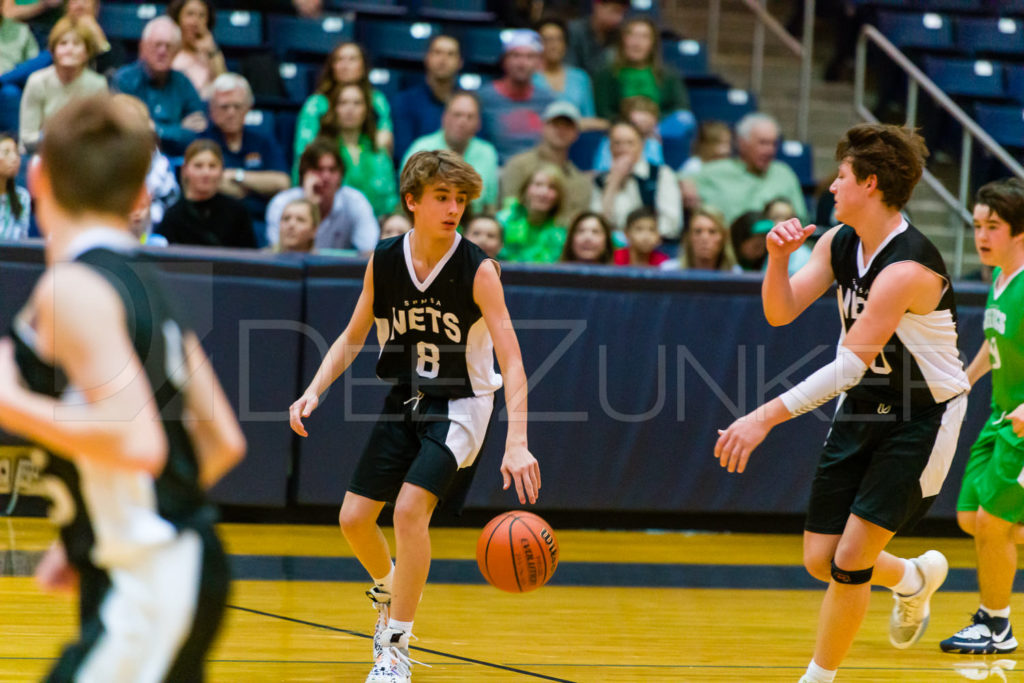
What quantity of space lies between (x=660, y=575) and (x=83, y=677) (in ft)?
15.3

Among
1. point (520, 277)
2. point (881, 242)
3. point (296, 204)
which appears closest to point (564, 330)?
point (520, 277)

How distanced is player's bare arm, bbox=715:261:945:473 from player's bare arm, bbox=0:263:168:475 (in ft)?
7.21

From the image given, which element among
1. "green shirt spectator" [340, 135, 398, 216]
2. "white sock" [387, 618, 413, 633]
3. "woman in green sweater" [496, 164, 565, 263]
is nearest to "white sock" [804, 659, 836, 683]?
"white sock" [387, 618, 413, 633]

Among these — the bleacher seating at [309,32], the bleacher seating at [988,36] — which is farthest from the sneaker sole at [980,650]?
the bleacher seating at [988,36]

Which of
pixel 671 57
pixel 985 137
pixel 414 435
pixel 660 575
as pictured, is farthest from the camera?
pixel 671 57

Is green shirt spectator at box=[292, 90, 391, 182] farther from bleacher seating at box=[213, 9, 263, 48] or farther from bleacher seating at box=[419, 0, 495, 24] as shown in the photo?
bleacher seating at box=[419, 0, 495, 24]

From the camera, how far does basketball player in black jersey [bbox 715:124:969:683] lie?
4.17 metres

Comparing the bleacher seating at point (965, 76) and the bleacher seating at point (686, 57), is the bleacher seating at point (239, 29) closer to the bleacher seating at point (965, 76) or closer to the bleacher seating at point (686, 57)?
the bleacher seating at point (686, 57)

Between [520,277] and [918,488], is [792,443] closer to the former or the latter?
[520,277]

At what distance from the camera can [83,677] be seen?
2209mm

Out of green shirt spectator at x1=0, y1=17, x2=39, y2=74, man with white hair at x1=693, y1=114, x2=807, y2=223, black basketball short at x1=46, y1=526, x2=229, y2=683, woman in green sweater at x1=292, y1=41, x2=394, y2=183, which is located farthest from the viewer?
man with white hair at x1=693, y1=114, x2=807, y2=223

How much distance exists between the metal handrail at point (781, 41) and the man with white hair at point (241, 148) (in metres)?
4.78

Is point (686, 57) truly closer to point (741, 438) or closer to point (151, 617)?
point (741, 438)

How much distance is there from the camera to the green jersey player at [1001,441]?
17.1 ft
